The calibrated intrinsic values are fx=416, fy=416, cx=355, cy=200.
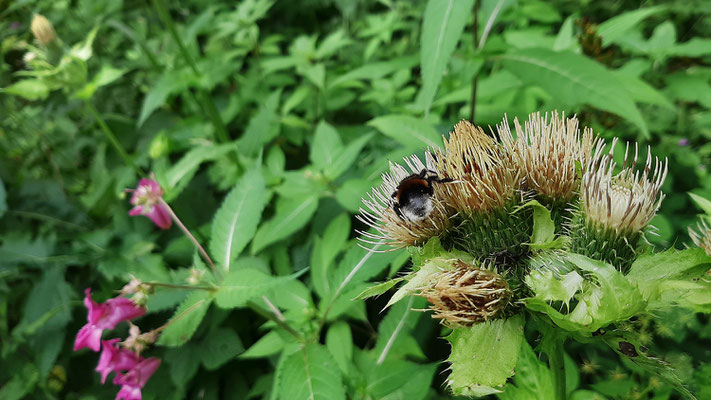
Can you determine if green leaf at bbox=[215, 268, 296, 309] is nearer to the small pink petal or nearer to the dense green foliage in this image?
the dense green foliage

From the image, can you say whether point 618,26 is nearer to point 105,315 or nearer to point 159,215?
point 159,215

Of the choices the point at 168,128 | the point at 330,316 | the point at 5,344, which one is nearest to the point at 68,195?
the point at 168,128

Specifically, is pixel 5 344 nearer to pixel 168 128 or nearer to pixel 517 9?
pixel 168 128

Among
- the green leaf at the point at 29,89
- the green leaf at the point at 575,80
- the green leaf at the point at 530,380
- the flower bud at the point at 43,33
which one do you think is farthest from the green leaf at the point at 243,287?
the flower bud at the point at 43,33

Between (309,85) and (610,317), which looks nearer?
(610,317)

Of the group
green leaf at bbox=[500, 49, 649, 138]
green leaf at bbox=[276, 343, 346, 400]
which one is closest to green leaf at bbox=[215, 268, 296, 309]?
green leaf at bbox=[276, 343, 346, 400]
